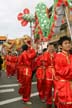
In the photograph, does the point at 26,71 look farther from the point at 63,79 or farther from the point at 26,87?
the point at 63,79

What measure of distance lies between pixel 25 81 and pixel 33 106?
38.0 inches

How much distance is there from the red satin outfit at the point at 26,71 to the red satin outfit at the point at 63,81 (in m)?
4.52

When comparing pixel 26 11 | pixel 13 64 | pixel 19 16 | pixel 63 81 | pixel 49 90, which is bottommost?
pixel 49 90

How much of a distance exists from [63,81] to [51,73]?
11.7ft

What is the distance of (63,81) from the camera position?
6352 mm

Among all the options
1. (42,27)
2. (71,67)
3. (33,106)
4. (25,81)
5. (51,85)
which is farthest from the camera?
(42,27)

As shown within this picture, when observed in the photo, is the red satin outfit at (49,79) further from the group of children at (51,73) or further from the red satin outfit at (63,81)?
the red satin outfit at (63,81)

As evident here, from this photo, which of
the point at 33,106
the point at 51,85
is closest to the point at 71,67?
the point at 51,85

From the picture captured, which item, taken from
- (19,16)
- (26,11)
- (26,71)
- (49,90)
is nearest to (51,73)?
(49,90)

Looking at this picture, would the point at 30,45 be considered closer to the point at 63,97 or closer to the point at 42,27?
the point at 42,27

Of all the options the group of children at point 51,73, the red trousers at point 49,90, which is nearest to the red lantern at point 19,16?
the group of children at point 51,73

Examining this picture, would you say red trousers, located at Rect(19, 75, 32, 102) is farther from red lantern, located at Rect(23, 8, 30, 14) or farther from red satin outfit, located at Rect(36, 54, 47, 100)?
red lantern, located at Rect(23, 8, 30, 14)

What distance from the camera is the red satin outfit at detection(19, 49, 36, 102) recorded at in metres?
11.0

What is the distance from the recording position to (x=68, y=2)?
10.2m
